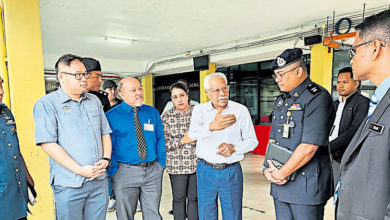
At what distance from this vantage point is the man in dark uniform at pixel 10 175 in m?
1.55

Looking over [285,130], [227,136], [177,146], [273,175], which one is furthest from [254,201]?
[285,130]

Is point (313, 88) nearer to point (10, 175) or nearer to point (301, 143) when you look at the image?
point (301, 143)

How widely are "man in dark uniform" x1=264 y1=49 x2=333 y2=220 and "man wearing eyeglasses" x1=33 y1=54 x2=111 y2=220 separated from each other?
1295 mm

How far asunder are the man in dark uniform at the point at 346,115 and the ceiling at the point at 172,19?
2095 millimetres

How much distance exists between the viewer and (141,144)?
2.12 m

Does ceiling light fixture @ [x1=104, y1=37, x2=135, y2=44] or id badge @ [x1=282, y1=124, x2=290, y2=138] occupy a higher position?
ceiling light fixture @ [x1=104, y1=37, x2=135, y2=44]

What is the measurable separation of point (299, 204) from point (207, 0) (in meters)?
3.53

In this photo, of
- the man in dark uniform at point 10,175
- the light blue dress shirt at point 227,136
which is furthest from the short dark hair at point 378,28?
the man in dark uniform at point 10,175

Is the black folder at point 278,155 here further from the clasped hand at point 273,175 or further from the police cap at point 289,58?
the police cap at point 289,58

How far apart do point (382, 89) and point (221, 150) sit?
1.18 meters

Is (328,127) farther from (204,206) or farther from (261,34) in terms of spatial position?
(261,34)

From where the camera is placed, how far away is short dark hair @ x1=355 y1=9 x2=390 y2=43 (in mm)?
992

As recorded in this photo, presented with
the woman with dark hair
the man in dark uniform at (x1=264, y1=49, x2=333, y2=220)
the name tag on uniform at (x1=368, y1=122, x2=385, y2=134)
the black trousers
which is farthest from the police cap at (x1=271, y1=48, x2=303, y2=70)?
the black trousers

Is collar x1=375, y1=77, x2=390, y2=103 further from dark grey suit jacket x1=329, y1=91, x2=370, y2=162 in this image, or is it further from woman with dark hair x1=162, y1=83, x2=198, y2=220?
dark grey suit jacket x1=329, y1=91, x2=370, y2=162
